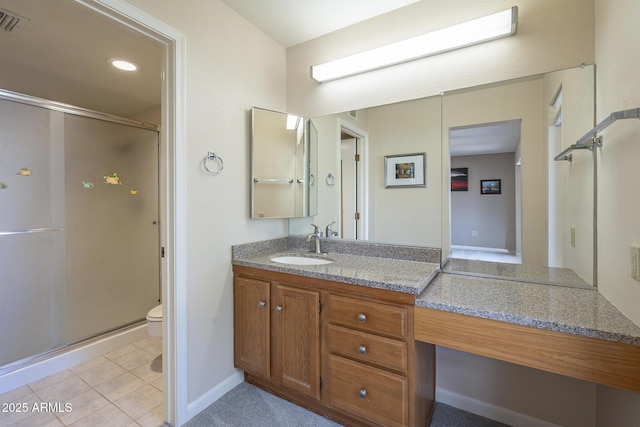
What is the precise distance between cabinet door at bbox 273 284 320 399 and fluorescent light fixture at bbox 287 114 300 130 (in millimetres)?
1190

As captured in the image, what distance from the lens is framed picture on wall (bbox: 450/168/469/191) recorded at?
1.65 m

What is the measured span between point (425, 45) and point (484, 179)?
0.86m

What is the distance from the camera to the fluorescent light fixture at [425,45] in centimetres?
144

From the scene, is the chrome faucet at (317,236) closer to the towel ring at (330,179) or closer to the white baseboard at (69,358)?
the towel ring at (330,179)

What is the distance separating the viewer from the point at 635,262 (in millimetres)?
879

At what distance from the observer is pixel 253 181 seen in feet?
6.29

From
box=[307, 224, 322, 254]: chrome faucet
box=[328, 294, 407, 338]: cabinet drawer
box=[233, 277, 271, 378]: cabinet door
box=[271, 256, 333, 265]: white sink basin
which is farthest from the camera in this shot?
box=[307, 224, 322, 254]: chrome faucet

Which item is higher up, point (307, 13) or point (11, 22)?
point (307, 13)

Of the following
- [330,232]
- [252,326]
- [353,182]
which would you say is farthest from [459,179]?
[252,326]

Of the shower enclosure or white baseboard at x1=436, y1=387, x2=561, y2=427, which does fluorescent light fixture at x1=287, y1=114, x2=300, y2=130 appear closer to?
the shower enclosure

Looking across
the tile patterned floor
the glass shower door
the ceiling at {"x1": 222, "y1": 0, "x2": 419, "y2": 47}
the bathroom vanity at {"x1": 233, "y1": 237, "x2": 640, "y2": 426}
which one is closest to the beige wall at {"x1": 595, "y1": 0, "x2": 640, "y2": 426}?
the bathroom vanity at {"x1": 233, "y1": 237, "x2": 640, "y2": 426}

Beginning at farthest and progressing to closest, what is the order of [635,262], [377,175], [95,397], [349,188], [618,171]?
1. [349,188]
2. [377,175]
3. [95,397]
4. [618,171]
5. [635,262]

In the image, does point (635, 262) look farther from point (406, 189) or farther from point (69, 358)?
point (69, 358)

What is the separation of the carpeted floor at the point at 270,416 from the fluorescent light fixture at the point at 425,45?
6.83 feet
